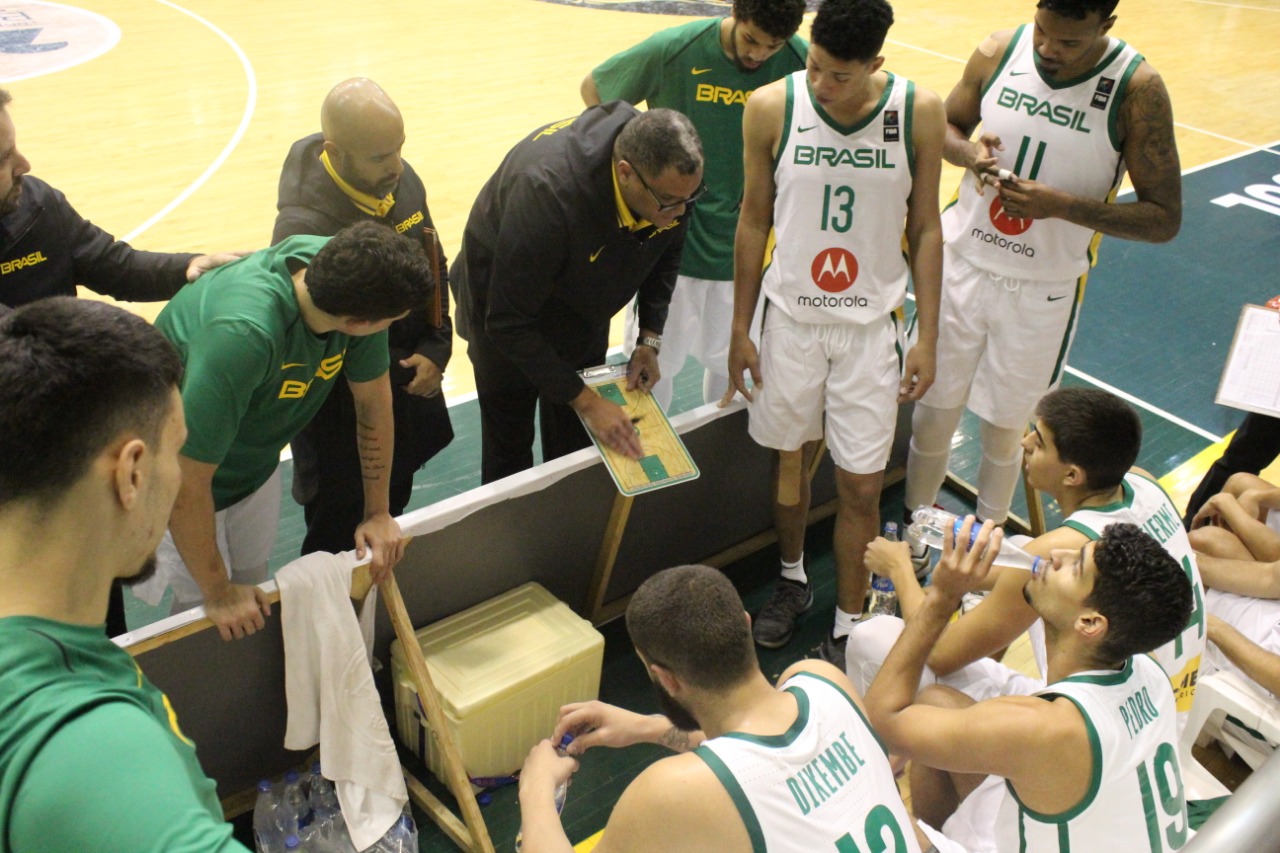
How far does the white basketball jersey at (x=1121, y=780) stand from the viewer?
6.95 feet

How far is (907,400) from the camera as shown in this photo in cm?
364

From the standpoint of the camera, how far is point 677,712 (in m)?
2.21

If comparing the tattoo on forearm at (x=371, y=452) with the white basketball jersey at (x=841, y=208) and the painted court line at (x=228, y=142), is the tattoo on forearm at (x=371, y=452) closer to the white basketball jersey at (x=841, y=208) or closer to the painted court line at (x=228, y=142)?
the white basketball jersey at (x=841, y=208)

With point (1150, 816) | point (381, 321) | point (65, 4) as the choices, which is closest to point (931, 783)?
point (1150, 816)

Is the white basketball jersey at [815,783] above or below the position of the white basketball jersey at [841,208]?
below

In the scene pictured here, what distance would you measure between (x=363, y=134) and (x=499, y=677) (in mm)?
1623

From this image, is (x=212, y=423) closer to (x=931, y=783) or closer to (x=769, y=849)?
(x=769, y=849)

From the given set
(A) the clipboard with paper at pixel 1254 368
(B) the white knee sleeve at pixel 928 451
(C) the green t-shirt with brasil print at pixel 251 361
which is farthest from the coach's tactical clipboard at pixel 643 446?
(A) the clipboard with paper at pixel 1254 368

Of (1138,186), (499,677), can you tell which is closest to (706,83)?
(1138,186)

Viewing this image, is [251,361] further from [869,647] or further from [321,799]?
[869,647]

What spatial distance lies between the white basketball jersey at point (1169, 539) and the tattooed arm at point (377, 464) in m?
1.76

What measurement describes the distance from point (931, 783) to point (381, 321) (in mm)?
1825

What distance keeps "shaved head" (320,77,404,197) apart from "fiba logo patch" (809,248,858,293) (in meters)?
1.34

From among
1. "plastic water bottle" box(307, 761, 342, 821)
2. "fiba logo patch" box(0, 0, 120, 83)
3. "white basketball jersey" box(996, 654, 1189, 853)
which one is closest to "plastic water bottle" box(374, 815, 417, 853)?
"plastic water bottle" box(307, 761, 342, 821)
